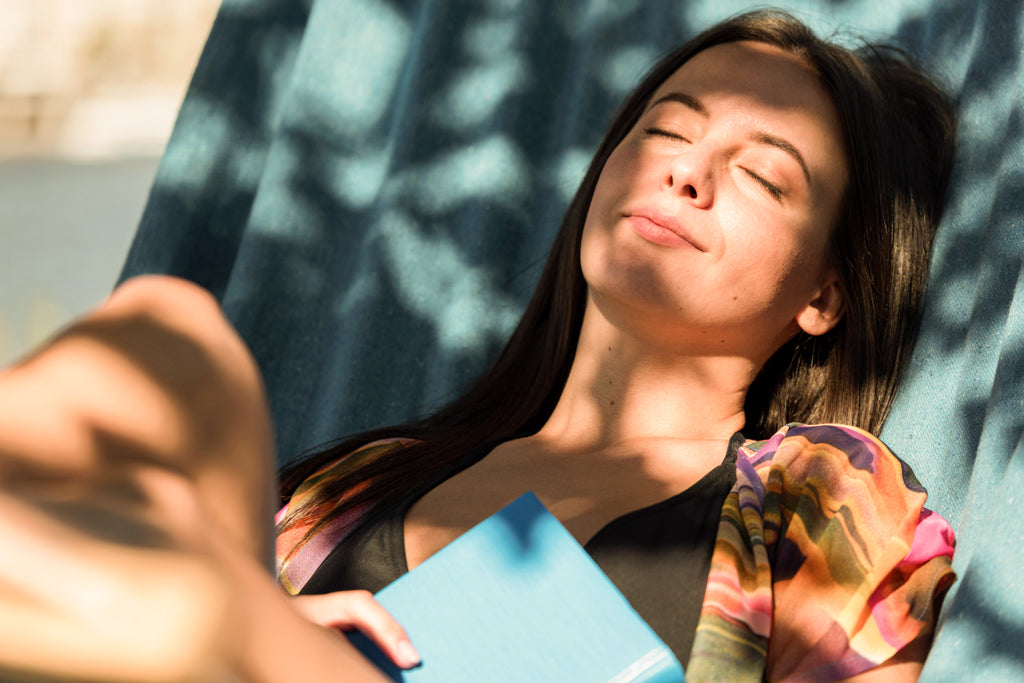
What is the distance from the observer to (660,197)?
1640mm

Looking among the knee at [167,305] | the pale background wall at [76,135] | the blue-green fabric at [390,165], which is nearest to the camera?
the knee at [167,305]

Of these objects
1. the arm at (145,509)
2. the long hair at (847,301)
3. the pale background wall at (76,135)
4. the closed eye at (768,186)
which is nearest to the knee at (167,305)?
the arm at (145,509)

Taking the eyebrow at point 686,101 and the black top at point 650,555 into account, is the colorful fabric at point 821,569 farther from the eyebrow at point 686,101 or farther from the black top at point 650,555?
the eyebrow at point 686,101

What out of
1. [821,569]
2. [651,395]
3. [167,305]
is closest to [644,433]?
[651,395]

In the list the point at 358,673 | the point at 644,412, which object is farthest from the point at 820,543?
the point at 358,673

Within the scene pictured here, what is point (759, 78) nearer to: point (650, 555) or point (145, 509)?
point (650, 555)

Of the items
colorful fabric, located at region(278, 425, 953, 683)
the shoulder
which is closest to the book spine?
colorful fabric, located at region(278, 425, 953, 683)

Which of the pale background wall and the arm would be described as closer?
the arm

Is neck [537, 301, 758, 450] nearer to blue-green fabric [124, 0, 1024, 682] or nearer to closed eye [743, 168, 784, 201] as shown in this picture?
closed eye [743, 168, 784, 201]

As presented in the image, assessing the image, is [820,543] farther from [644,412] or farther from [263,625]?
[263,625]

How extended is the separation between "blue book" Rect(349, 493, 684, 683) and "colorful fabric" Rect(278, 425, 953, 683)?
0.50 ft

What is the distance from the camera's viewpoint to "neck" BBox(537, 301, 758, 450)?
1.72 meters

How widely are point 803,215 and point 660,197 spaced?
8.8 inches

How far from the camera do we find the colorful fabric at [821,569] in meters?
1.25
